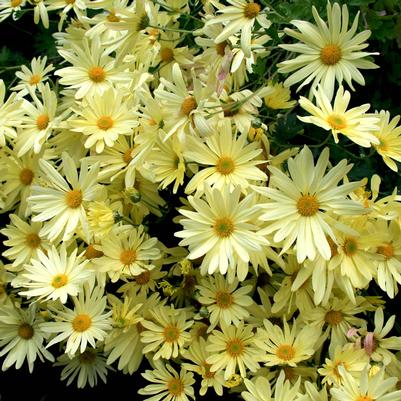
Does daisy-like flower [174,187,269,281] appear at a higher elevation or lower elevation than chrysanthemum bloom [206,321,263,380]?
higher

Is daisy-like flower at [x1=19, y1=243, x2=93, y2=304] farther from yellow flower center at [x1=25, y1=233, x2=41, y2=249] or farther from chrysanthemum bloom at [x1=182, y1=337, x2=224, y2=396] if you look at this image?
chrysanthemum bloom at [x1=182, y1=337, x2=224, y2=396]

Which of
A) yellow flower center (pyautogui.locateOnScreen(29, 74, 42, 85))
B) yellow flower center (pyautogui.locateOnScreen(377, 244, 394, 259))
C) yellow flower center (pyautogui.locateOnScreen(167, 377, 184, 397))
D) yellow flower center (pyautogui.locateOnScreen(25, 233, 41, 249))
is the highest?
yellow flower center (pyautogui.locateOnScreen(29, 74, 42, 85))

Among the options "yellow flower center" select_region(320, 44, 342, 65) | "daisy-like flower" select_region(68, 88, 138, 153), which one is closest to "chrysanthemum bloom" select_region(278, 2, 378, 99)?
"yellow flower center" select_region(320, 44, 342, 65)

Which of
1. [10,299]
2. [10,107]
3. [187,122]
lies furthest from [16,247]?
[187,122]

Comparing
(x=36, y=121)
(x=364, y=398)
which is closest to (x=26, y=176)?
(x=36, y=121)

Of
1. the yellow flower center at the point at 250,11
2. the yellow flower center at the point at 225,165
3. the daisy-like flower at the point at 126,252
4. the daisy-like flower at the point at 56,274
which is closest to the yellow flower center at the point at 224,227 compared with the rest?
the yellow flower center at the point at 225,165

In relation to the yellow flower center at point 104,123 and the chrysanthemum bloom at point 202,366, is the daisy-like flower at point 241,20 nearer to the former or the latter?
the yellow flower center at point 104,123

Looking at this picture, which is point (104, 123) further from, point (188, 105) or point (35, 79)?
point (35, 79)

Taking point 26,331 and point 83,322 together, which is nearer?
point 83,322
